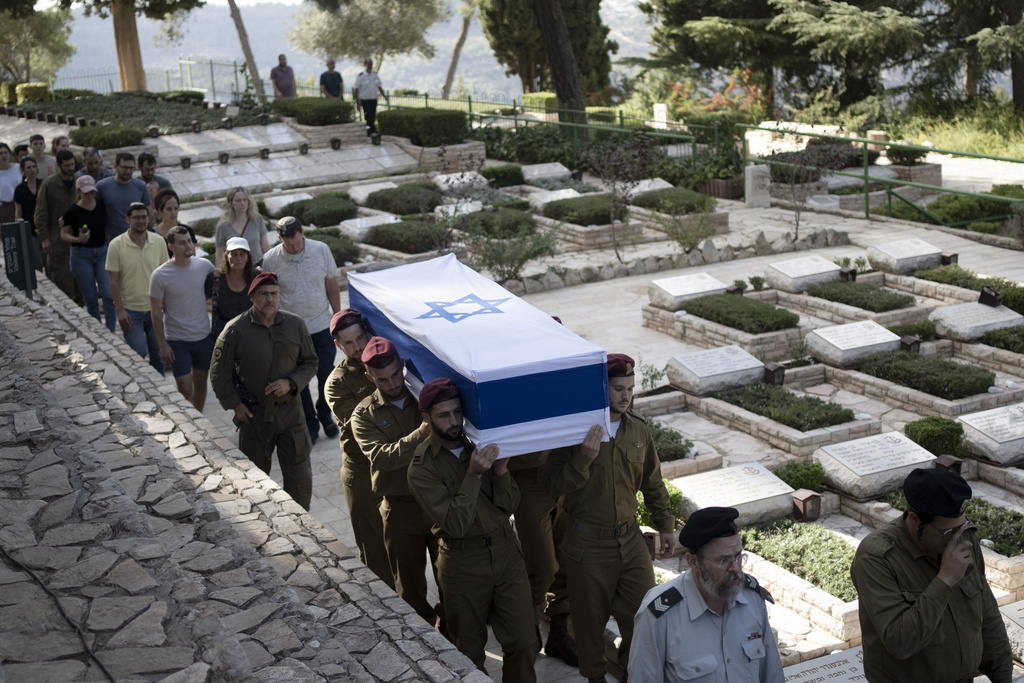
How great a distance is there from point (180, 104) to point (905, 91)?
1883 cm

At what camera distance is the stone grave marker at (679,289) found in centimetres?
1099

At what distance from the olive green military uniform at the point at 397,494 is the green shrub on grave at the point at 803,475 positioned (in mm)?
2928

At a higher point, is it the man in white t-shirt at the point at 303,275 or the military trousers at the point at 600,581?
the man in white t-shirt at the point at 303,275

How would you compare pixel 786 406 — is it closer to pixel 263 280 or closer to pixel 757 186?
pixel 263 280

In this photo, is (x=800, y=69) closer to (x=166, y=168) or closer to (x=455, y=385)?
(x=166, y=168)

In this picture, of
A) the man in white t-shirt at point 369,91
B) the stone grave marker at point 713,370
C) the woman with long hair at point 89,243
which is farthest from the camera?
the man in white t-shirt at point 369,91

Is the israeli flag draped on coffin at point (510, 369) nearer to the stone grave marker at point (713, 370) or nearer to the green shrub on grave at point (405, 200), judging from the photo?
the stone grave marker at point (713, 370)

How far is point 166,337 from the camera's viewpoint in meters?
7.68

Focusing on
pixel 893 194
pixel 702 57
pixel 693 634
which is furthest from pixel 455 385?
pixel 702 57

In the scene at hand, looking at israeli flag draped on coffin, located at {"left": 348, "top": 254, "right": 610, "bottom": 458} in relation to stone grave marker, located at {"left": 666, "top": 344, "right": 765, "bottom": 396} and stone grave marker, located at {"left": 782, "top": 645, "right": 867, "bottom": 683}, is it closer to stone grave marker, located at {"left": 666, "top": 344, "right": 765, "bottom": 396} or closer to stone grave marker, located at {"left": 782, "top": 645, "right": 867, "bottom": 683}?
stone grave marker, located at {"left": 782, "top": 645, "right": 867, "bottom": 683}

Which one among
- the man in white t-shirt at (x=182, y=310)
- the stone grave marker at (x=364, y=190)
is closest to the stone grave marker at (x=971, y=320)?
the man in white t-shirt at (x=182, y=310)

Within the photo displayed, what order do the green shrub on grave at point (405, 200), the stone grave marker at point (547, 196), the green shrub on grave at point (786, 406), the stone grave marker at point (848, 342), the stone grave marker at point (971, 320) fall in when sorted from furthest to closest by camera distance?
the stone grave marker at point (547, 196)
the green shrub on grave at point (405, 200)
the stone grave marker at point (971, 320)
the stone grave marker at point (848, 342)
the green shrub on grave at point (786, 406)

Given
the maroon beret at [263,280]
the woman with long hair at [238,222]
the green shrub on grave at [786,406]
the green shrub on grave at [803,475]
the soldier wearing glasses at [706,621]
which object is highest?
the woman with long hair at [238,222]

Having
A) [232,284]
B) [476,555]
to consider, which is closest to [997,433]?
[476,555]
